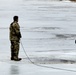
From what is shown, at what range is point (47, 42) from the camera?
2252 centimetres

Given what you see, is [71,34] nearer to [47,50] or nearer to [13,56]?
[47,50]

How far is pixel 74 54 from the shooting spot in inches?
703

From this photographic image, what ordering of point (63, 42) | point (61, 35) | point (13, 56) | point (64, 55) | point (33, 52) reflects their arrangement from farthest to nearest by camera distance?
1. point (61, 35)
2. point (63, 42)
3. point (33, 52)
4. point (64, 55)
5. point (13, 56)

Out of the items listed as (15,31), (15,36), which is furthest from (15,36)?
(15,31)

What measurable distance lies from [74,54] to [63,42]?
4.60m

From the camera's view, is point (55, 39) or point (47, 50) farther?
point (55, 39)

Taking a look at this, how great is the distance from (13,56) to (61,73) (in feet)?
10.1

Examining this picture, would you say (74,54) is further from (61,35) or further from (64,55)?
(61,35)

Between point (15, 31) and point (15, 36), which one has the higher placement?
point (15, 31)

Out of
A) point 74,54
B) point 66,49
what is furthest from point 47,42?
point 74,54

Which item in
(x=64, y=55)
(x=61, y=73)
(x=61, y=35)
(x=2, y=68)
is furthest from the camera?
(x=61, y=35)

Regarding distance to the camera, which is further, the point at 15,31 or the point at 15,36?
the point at 15,36

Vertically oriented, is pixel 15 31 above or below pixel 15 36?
above

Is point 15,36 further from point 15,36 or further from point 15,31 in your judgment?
point 15,31
